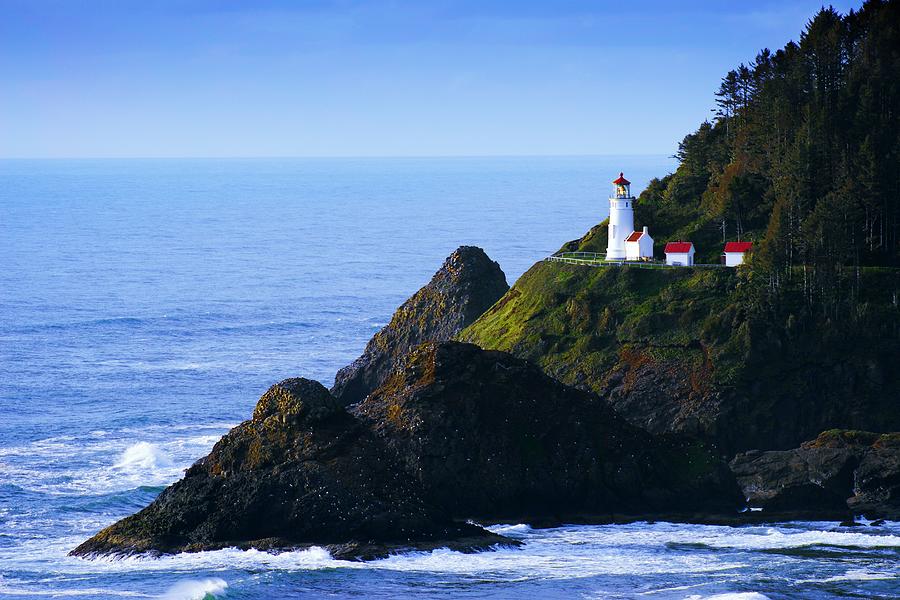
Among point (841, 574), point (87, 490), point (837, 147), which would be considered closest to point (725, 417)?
point (841, 574)

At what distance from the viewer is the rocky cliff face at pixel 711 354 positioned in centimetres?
8888

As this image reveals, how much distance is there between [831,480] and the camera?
78.6 metres

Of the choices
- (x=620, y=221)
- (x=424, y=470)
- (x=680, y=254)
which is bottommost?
(x=424, y=470)

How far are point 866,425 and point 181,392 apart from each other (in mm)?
52870

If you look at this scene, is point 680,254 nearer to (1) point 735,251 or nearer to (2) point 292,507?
(1) point 735,251

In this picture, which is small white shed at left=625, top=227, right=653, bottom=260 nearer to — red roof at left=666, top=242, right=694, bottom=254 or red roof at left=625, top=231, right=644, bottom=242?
red roof at left=625, top=231, right=644, bottom=242

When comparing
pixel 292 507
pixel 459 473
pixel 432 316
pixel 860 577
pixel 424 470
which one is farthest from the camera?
pixel 432 316

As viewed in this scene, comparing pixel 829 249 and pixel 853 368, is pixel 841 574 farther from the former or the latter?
pixel 829 249

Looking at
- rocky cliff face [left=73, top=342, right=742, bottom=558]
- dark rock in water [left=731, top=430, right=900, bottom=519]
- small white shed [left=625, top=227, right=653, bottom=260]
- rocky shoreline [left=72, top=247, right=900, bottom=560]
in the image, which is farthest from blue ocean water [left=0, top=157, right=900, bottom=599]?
small white shed [left=625, top=227, right=653, bottom=260]

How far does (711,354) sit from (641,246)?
1626cm

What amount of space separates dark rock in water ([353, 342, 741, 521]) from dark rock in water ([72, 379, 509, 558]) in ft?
9.84

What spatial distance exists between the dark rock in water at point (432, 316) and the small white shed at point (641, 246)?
39.1 ft

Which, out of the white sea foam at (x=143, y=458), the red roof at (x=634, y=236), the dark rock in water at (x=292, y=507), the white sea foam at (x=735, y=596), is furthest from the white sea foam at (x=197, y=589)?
the red roof at (x=634, y=236)

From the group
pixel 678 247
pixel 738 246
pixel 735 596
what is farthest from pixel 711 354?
pixel 735 596
